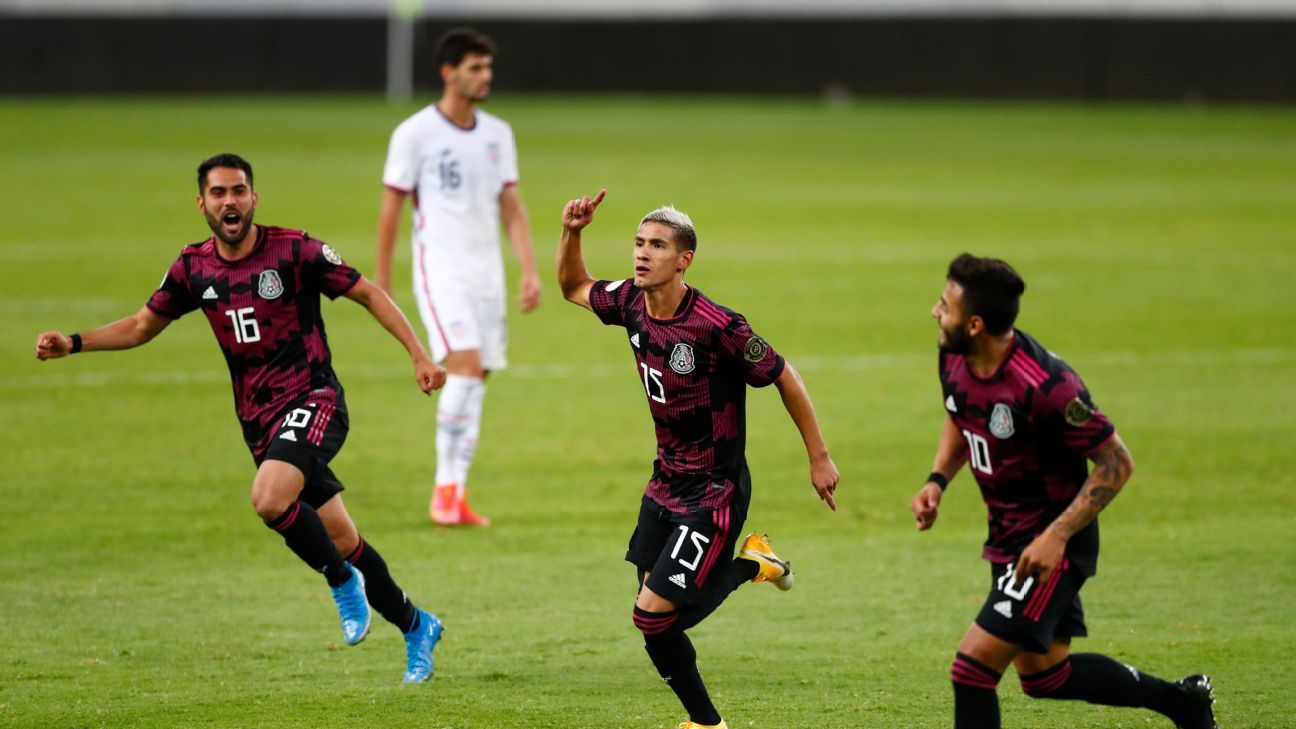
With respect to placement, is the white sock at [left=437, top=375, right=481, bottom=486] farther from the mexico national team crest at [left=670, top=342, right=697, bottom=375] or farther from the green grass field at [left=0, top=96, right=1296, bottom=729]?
the mexico national team crest at [left=670, top=342, right=697, bottom=375]

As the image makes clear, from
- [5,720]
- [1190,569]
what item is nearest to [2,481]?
[5,720]

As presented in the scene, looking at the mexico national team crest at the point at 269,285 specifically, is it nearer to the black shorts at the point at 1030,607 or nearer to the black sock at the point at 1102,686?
the black shorts at the point at 1030,607

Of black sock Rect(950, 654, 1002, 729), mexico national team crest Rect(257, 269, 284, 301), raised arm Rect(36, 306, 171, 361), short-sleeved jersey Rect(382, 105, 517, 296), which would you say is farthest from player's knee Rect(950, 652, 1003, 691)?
short-sleeved jersey Rect(382, 105, 517, 296)

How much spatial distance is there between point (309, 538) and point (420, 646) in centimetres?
69

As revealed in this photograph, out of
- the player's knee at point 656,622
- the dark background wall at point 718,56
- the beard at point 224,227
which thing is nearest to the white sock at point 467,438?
the beard at point 224,227

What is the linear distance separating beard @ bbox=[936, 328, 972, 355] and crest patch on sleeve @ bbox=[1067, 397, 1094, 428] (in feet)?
1.28

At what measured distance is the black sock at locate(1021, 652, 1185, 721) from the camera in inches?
225

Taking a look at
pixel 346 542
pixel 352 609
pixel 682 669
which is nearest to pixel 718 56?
pixel 346 542

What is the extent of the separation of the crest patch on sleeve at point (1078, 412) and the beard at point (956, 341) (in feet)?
1.28

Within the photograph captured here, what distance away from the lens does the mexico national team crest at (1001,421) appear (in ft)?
17.8

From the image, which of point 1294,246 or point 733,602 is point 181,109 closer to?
point 1294,246

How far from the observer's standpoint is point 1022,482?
18.3ft

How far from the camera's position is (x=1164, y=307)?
687 inches

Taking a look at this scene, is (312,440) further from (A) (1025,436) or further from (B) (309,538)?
(A) (1025,436)
